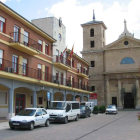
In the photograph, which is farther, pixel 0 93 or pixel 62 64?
pixel 62 64

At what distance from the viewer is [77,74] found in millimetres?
40562

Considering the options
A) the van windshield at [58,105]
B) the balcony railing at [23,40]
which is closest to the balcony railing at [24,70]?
the balcony railing at [23,40]

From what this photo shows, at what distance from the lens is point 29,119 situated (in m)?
14.6

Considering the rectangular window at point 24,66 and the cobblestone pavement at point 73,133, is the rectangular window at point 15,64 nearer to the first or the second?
the rectangular window at point 24,66

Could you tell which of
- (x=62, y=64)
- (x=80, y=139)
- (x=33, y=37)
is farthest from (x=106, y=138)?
(x=62, y=64)

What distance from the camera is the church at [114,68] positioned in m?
53.3

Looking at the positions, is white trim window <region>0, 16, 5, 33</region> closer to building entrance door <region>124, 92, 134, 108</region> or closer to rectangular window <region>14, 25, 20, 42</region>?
rectangular window <region>14, 25, 20, 42</region>

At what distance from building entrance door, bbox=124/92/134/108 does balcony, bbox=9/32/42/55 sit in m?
35.8

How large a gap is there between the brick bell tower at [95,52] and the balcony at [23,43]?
113 ft

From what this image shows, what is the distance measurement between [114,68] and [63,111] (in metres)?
38.1

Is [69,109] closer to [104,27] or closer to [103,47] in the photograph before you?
[103,47]

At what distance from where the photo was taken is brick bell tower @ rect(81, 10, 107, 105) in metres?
56.4

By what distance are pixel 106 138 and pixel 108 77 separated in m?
44.5

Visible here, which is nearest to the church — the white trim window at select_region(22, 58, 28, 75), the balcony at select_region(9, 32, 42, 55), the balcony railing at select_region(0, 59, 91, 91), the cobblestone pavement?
the balcony railing at select_region(0, 59, 91, 91)
